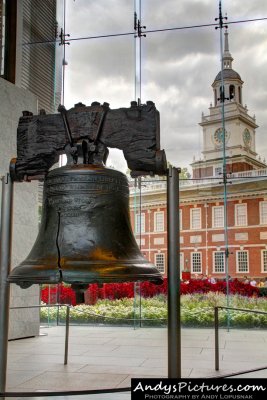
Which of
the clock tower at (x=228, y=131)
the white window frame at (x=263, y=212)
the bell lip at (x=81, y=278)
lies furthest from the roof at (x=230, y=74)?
the bell lip at (x=81, y=278)

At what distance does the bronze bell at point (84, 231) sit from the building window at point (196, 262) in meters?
6.78

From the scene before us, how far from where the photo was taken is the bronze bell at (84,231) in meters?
2.60

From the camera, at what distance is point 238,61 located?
9.74 metres

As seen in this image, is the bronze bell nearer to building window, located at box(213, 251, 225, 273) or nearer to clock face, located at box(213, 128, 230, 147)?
building window, located at box(213, 251, 225, 273)

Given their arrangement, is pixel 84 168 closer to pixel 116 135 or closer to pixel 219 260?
pixel 116 135

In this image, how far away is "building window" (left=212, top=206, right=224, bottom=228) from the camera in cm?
956

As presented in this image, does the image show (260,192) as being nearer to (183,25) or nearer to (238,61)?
(238,61)

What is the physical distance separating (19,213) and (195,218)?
3599 millimetres

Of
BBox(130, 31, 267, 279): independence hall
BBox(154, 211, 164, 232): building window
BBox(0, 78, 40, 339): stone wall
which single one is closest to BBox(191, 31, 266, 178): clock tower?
BBox(130, 31, 267, 279): independence hall

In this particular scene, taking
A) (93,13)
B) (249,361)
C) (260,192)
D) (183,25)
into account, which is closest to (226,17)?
(183,25)

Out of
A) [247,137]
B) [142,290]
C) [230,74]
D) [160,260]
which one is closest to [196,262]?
[160,260]

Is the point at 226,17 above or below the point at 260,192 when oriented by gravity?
above

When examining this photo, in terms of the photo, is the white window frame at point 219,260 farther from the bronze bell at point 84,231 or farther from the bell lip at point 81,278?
the bell lip at point 81,278

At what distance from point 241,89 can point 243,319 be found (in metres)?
4.20
